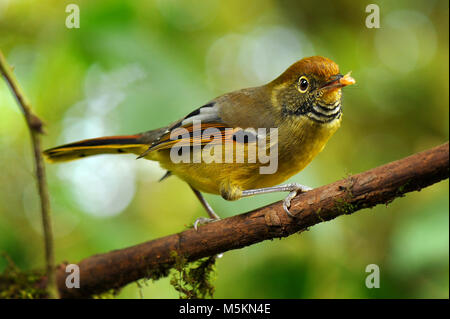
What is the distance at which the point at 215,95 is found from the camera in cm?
340

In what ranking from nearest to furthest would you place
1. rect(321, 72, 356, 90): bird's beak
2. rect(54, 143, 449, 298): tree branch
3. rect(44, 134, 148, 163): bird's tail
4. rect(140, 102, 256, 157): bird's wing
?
rect(54, 143, 449, 298): tree branch, rect(321, 72, 356, 90): bird's beak, rect(140, 102, 256, 157): bird's wing, rect(44, 134, 148, 163): bird's tail

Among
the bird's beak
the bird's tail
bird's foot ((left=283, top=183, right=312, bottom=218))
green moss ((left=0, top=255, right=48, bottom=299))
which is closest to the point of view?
bird's foot ((left=283, top=183, right=312, bottom=218))

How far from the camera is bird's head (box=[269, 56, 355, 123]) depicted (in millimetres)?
2891

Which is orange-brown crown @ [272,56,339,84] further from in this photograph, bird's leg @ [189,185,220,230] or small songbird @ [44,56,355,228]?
bird's leg @ [189,185,220,230]

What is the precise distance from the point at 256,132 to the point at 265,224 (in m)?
0.70

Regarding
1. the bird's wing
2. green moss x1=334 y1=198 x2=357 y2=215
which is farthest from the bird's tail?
green moss x1=334 y1=198 x2=357 y2=215

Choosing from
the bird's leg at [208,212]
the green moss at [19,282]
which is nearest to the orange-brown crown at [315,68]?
the bird's leg at [208,212]

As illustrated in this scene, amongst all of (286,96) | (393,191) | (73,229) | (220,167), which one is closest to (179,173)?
(220,167)

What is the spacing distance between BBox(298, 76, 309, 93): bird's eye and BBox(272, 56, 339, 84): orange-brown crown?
0.15 ft

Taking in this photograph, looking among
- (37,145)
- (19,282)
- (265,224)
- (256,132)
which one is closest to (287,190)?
(265,224)

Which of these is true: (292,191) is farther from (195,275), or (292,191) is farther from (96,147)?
(96,147)

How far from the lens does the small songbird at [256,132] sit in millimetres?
2945

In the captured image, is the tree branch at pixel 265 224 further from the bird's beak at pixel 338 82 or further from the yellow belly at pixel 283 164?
the bird's beak at pixel 338 82
